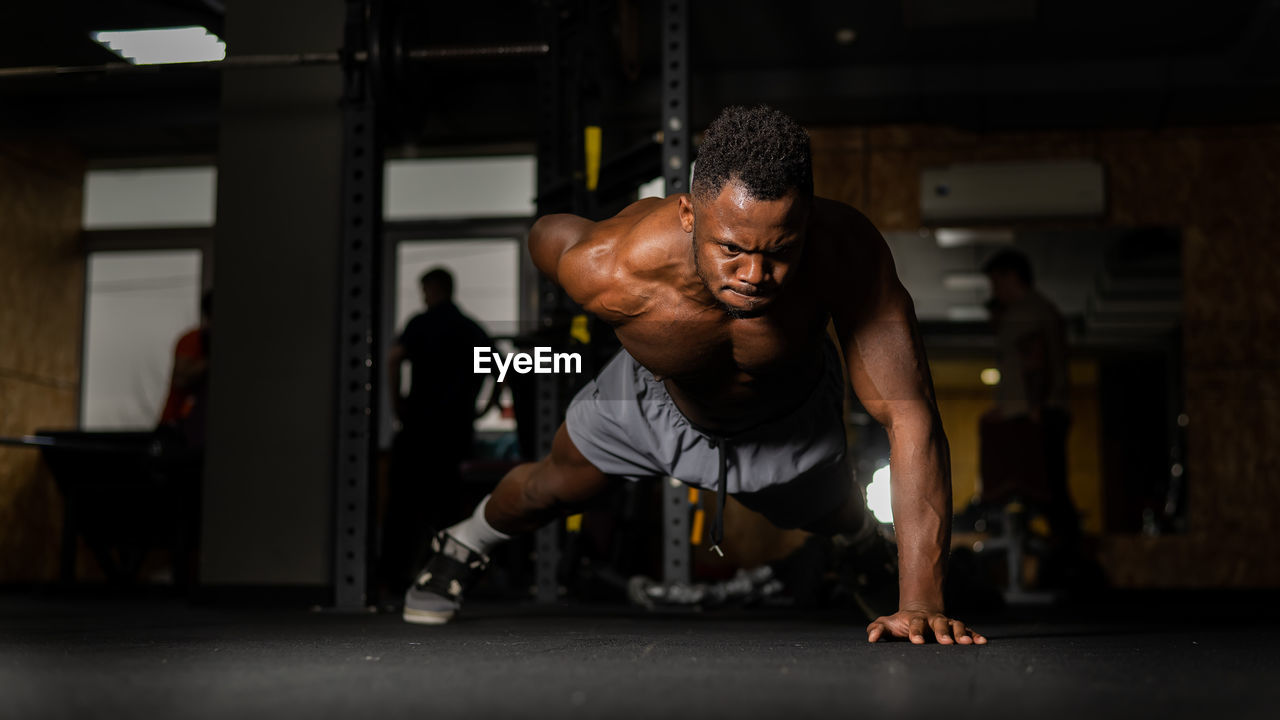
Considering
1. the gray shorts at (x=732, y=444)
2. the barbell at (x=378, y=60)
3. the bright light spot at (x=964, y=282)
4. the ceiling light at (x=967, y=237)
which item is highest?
the ceiling light at (x=967, y=237)

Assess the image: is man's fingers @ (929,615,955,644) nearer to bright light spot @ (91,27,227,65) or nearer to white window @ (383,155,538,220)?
bright light spot @ (91,27,227,65)

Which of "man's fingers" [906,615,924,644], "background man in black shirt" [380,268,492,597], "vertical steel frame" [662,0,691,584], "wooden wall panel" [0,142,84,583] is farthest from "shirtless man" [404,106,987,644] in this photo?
"wooden wall panel" [0,142,84,583]

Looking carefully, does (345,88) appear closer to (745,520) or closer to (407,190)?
(745,520)

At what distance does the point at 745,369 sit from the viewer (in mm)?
1823

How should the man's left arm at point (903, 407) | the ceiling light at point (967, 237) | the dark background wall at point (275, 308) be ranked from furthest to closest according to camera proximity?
the ceiling light at point (967, 237)
the dark background wall at point (275, 308)
the man's left arm at point (903, 407)

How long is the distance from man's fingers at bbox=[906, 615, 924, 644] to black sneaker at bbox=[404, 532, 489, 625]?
38.9 inches

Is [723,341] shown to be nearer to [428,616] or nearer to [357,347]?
[428,616]

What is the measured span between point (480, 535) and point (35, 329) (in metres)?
5.07

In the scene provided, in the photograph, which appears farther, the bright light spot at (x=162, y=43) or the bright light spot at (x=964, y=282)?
the bright light spot at (x=964, y=282)

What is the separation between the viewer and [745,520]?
17.3 ft

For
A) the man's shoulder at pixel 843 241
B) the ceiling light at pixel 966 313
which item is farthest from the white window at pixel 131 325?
the man's shoulder at pixel 843 241

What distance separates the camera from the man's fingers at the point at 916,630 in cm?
156

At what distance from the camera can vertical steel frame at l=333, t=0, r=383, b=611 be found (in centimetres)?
261

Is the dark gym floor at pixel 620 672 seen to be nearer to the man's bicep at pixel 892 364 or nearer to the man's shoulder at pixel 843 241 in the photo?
the man's bicep at pixel 892 364
